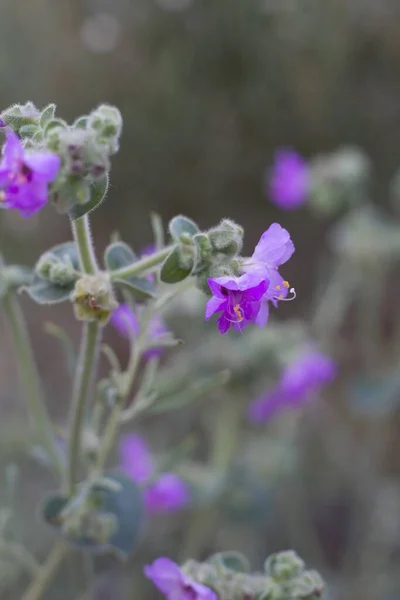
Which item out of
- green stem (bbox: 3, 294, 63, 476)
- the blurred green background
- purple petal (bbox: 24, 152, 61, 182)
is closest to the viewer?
purple petal (bbox: 24, 152, 61, 182)

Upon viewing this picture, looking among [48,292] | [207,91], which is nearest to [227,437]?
[48,292]

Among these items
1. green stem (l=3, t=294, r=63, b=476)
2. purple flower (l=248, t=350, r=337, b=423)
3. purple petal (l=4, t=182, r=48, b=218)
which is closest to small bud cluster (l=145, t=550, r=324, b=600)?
green stem (l=3, t=294, r=63, b=476)

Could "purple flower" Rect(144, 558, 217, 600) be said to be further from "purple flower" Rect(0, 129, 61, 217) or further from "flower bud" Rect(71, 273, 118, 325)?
"purple flower" Rect(0, 129, 61, 217)

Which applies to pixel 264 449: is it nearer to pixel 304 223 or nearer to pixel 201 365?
pixel 201 365

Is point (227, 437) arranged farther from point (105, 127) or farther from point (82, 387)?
point (105, 127)

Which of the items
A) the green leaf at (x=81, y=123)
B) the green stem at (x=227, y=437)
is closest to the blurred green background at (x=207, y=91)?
the green stem at (x=227, y=437)

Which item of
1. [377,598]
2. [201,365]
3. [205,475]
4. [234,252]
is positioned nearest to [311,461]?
[377,598]
